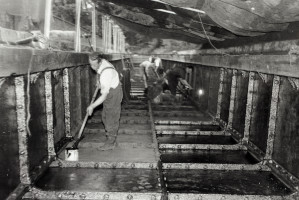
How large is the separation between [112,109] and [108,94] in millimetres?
278

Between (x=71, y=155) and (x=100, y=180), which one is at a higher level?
(x=71, y=155)

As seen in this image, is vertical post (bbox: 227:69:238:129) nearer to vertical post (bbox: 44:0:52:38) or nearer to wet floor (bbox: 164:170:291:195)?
wet floor (bbox: 164:170:291:195)

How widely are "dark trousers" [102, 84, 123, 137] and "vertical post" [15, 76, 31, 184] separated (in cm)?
176

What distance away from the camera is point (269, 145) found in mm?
4055

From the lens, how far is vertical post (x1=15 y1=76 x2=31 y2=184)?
2.96 meters

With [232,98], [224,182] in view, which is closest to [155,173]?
[224,182]

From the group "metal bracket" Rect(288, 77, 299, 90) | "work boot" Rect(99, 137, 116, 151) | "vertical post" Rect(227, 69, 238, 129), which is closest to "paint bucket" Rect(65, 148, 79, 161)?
"work boot" Rect(99, 137, 116, 151)

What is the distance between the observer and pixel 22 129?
9.98 ft

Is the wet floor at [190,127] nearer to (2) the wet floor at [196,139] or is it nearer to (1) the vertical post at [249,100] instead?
(2) the wet floor at [196,139]

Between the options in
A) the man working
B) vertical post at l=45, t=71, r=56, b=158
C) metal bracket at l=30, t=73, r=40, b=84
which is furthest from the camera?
the man working

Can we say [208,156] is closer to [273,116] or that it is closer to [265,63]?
[273,116]

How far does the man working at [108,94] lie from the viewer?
432cm

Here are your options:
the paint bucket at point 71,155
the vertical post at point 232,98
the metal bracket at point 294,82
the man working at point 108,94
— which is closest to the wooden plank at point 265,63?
the metal bracket at point 294,82

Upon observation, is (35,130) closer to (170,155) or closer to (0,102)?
(0,102)
